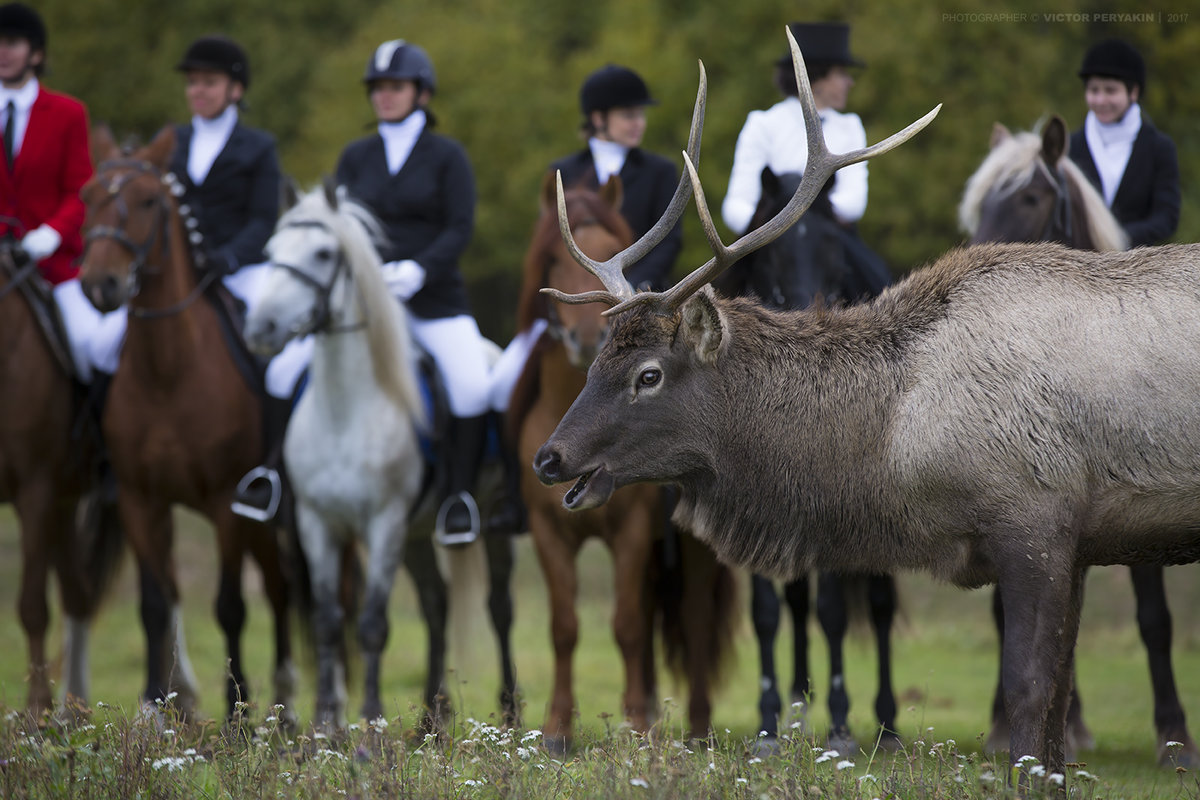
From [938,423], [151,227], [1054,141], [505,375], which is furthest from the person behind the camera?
[505,375]

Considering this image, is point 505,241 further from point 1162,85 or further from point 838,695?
point 838,695

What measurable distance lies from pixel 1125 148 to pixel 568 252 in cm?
365

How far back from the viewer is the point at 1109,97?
8.35 meters

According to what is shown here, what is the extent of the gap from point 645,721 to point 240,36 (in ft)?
76.4

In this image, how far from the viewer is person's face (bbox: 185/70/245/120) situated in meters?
9.55

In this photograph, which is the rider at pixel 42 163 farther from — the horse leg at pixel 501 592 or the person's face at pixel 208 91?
the horse leg at pixel 501 592

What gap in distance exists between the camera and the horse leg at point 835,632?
25.4 feet

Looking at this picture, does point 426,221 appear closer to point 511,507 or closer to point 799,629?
point 511,507

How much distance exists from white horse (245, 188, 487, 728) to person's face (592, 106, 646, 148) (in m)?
1.67

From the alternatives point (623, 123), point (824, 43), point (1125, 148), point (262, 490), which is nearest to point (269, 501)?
point (262, 490)

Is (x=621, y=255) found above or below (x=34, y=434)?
above

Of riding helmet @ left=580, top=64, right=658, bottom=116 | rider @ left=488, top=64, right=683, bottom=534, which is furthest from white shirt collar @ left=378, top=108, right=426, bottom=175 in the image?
riding helmet @ left=580, top=64, right=658, bottom=116

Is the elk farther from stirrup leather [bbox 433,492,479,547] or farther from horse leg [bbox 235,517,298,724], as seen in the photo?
horse leg [bbox 235,517,298,724]

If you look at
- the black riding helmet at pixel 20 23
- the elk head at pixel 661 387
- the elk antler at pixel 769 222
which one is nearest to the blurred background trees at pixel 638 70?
the black riding helmet at pixel 20 23
